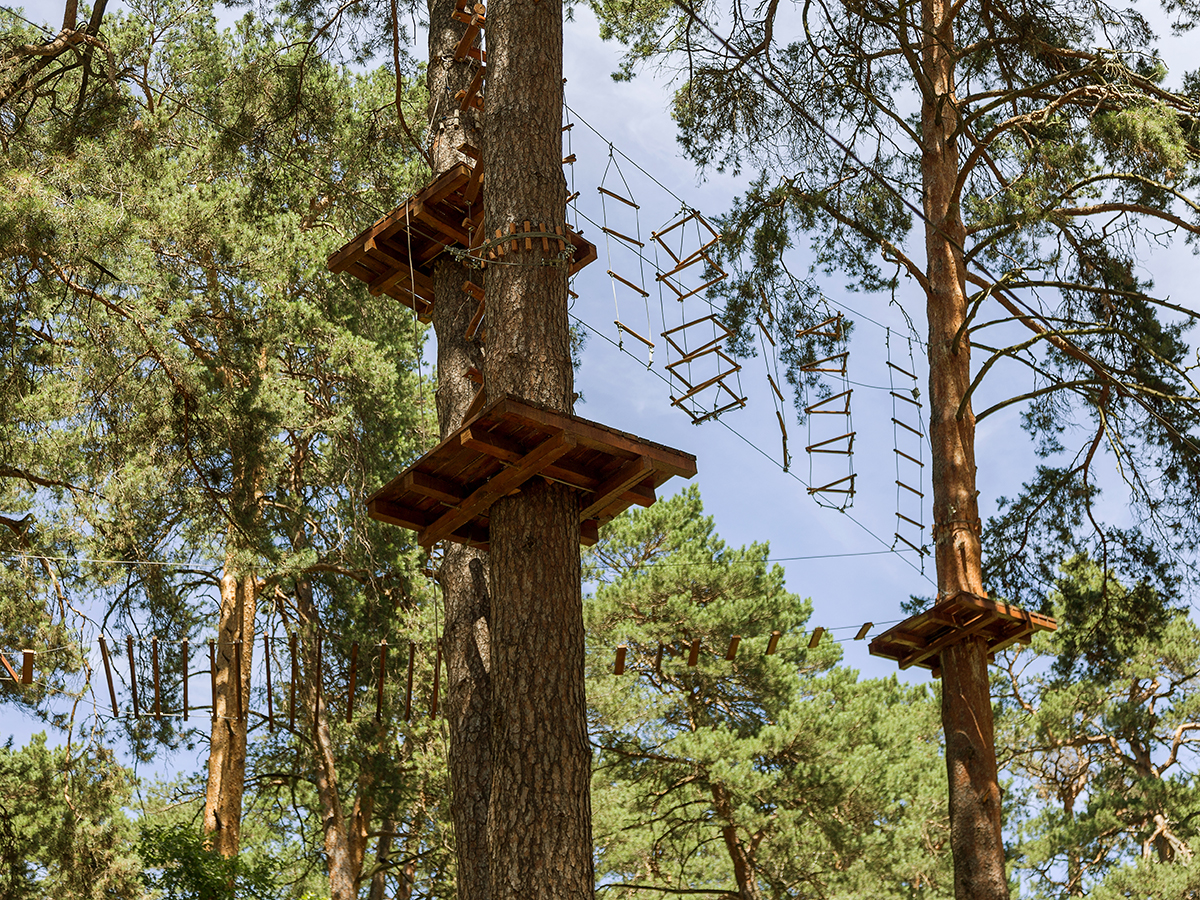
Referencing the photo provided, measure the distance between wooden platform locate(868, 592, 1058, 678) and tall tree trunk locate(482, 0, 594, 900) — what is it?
10.4 feet

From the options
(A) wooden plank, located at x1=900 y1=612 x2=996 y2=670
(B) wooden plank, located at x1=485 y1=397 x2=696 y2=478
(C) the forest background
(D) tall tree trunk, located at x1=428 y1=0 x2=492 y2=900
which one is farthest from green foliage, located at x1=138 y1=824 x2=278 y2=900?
(B) wooden plank, located at x1=485 y1=397 x2=696 y2=478

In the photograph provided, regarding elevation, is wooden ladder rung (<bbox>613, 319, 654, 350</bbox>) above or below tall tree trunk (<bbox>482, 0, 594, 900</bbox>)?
above

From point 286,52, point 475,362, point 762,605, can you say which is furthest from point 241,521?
point 762,605

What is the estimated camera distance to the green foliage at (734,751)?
477 inches

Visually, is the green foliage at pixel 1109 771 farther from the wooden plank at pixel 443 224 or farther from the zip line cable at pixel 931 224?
the wooden plank at pixel 443 224

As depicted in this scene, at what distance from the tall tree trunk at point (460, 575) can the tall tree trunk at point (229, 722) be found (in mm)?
5109

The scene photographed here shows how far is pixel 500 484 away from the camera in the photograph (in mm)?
4914

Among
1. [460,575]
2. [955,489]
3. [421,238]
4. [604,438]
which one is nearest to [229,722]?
[460,575]

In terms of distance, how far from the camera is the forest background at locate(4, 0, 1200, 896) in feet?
29.4

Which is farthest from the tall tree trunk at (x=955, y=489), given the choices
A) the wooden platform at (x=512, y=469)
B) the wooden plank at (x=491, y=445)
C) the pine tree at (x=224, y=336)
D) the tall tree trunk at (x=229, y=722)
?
the tall tree trunk at (x=229, y=722)

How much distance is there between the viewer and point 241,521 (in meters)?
9.11

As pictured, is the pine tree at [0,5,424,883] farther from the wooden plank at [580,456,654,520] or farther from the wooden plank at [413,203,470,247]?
the wooden plank at [580,456,654,520]

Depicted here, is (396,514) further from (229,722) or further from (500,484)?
(229,722)

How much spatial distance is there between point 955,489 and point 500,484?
424 cm
